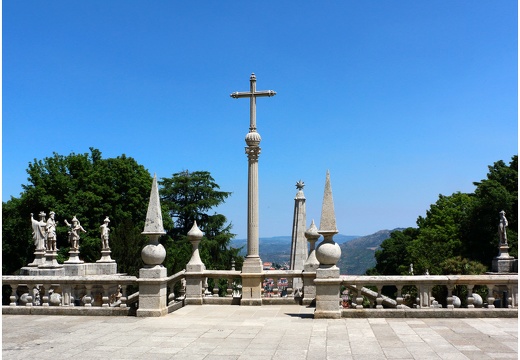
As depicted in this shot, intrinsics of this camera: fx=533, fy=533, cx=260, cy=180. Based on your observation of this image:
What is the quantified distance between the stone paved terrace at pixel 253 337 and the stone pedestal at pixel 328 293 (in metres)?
0.25

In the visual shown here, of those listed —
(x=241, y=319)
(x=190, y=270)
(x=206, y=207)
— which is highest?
(x=206, y=207)

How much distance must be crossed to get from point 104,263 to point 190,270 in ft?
45.3

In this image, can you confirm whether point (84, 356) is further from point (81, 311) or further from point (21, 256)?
point (21, 256)

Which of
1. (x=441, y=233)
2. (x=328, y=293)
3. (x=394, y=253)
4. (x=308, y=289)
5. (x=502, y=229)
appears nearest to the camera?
(x=328, y=293)

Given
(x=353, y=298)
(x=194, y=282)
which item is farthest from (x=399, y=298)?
(x=194, y=282)

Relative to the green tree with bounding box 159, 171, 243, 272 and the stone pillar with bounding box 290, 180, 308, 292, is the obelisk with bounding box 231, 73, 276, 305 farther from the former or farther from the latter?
the green tree with bounding box 159, 171, 243, 272

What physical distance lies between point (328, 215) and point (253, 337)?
3.56 meters

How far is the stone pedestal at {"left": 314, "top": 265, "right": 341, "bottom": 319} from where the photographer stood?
1187 centimetres

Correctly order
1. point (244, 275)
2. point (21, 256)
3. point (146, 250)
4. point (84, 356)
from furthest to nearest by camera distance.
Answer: point (21, 256), point (244, 275), point (146, 250), point (84, 356)

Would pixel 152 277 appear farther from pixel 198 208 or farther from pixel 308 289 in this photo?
pixel 198 208

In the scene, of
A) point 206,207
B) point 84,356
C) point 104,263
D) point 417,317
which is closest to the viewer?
point 84,356

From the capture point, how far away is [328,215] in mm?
12148

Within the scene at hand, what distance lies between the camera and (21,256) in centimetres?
4441

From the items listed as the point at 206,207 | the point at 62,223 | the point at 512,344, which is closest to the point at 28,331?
the point at 512,344
